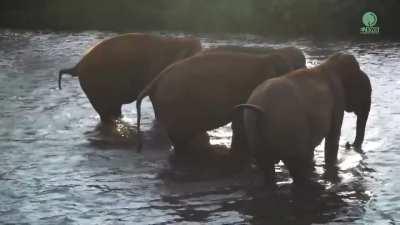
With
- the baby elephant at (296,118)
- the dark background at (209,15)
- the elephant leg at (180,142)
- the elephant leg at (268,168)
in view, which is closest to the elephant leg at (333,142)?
the baby elephant at (296,118)

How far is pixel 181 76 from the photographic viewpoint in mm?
8828

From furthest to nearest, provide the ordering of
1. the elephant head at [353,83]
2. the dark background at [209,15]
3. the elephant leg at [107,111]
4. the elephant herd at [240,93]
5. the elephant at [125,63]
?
the dark background at [209,15], the elephant leg at [107,111], the elephant at [125,63], the elephant head at [353,83], the elephant herd at [240,93]

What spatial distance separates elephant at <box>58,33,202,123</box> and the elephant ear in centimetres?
175

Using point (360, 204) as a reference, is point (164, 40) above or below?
above

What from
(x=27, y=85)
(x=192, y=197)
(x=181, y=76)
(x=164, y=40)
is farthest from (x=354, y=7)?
(x=192, y=197)

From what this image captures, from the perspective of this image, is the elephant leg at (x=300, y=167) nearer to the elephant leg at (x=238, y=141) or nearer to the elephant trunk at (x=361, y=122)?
the elephant leg at (x=238, y=141)

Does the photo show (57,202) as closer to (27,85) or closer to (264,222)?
(264,222)

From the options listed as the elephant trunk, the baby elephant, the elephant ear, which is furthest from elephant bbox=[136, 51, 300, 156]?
the elephant trunk

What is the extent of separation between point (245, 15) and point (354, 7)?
3.41m

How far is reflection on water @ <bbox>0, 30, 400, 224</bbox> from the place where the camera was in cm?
707

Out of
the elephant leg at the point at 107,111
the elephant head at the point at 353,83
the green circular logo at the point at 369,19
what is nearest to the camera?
the elephant head at the point at 353,83

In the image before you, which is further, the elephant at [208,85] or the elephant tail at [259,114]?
the elephant at [208,85]

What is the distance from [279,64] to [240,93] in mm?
542

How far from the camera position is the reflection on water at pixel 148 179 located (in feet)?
23.2
